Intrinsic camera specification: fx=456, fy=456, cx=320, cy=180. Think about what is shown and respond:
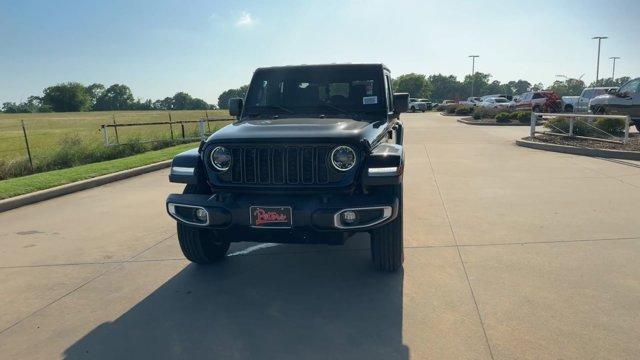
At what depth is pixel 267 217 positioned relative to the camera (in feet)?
11.2

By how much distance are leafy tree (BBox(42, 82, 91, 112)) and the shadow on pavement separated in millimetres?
139755

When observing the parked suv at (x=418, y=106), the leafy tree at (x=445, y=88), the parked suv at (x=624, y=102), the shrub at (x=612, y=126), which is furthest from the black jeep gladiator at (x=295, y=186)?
the leafy tree at (x=445, y=88)

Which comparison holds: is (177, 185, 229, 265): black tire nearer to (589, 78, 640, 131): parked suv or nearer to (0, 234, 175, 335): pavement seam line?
→ (0, 234, 175, 335): pavement seam line

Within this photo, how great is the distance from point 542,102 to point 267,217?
31.7 meters

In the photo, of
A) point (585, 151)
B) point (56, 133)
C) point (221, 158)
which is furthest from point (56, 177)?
point (56, 133)

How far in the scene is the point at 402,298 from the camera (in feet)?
11.8

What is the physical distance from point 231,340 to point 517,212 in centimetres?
443

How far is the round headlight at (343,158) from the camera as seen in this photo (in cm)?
353

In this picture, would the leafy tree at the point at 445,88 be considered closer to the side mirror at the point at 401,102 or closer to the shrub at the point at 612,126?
the shrub at the point at 612,126

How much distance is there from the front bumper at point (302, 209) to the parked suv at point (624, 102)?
47.3 feet

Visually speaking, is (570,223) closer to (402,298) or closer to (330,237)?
(402,298)

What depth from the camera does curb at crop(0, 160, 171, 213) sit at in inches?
289

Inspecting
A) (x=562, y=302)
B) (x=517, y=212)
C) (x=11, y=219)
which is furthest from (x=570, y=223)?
(x=11, y=219)

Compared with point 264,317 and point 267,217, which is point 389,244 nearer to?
point 267,217
